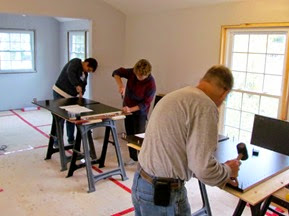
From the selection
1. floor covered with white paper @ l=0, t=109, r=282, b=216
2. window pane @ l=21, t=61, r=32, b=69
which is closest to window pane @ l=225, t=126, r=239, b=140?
floor covered with white paper @ l=0, t=109, r=282, b=216

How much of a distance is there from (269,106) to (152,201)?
237cm

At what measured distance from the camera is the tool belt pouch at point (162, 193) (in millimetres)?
1645

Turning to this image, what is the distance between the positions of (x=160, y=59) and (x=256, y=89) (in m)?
1.66

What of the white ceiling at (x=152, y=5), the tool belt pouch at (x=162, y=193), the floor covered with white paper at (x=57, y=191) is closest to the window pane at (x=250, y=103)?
the floor covered with white paper at (x=57, y=191)

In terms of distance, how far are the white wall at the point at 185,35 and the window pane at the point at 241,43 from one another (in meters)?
0.19

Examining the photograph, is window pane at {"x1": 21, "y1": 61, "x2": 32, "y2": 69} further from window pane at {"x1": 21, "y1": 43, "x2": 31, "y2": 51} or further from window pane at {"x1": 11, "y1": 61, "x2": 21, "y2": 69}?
window pane at {"x1": 21, "y1": 43, "x2": 31, "y2": 51}

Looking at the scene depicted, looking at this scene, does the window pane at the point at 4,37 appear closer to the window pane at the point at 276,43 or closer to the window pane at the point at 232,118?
the window pane at the point at 232,118

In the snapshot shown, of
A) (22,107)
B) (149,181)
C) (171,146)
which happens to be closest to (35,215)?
(149,181)

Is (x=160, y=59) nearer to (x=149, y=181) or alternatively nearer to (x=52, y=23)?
(x=149, y=181)

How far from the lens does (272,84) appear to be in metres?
3.54

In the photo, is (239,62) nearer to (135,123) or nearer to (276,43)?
(276,43)

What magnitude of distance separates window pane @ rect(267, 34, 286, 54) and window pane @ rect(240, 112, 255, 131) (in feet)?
2.59

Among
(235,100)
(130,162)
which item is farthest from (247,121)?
(130,162)

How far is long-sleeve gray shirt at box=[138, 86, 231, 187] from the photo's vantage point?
1.49 metres
